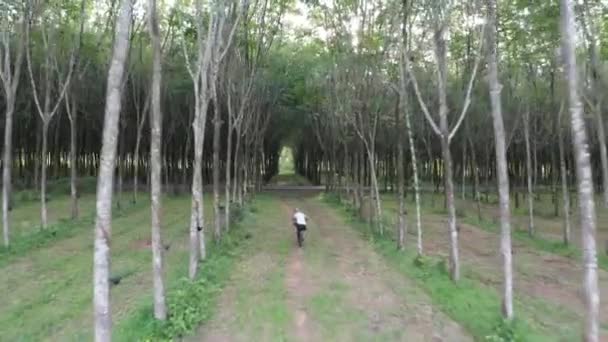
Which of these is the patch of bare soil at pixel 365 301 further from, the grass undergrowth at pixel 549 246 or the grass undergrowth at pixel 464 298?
the grass undergrowth at pixel 549 246

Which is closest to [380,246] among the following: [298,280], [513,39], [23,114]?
[298,280]

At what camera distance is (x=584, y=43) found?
A: 1920cm

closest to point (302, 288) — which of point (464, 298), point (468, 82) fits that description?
point (464, 298)

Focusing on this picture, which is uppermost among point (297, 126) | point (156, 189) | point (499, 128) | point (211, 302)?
point (297, 126)

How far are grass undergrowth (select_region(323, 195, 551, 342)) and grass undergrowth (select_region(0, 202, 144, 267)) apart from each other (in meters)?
11.1

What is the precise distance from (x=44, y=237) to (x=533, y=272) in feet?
51.3

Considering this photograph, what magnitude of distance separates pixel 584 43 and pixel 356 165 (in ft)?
34.3

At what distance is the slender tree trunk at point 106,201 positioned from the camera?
6.55 m

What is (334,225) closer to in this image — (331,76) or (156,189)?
(331,76)

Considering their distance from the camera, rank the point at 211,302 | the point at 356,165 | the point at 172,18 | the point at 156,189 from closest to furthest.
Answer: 1. the point at 156,189
2. the point at 211,302
3. the point at 172,18
4. the point at 356,165

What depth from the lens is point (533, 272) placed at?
591 inches

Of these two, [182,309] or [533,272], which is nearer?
[182,309]

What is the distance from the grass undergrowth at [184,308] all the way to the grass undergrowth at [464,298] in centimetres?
489

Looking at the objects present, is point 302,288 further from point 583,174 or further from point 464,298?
point 583,174
